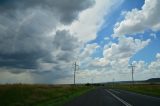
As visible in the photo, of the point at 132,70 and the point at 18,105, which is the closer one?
the point at 18,105

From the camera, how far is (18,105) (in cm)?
2338

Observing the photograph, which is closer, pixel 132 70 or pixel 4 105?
pixel 4 105

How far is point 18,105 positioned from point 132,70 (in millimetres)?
98800

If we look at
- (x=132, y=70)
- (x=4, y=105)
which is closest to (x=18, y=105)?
(x=4, y=105)

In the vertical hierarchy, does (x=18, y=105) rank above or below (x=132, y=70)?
below

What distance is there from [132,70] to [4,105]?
99.7 m

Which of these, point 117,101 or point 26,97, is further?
point 26,97

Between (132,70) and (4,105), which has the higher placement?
(132,70)

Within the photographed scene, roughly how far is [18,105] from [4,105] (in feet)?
4.14

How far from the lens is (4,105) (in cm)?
2273

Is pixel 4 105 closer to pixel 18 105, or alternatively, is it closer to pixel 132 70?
pixel 18 105

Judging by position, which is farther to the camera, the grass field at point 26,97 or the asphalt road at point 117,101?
the grass field at point 26,97

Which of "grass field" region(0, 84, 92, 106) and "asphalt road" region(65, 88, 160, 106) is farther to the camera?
"grass field" region(0, 84, 92, 106)

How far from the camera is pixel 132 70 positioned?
386 ft
